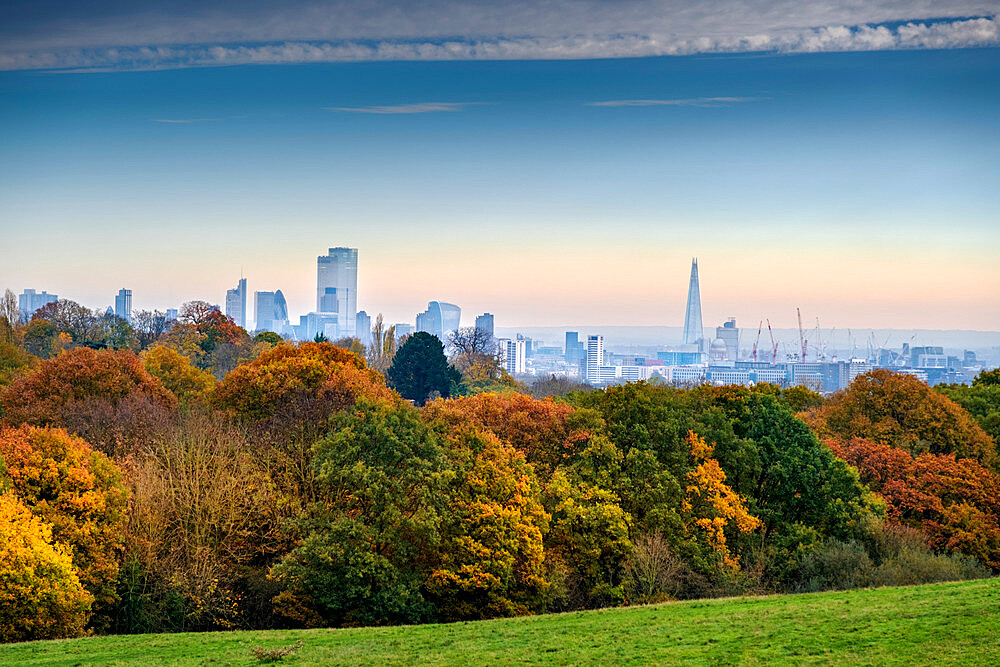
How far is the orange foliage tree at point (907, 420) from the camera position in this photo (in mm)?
47031

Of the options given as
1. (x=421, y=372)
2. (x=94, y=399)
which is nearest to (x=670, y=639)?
(x=94, y=399)

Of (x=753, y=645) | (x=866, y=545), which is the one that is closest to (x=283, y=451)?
(x=753, y=645)

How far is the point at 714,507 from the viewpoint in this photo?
129ft

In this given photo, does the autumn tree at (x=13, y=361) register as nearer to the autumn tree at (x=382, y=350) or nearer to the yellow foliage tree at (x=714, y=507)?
the yellow foliage tree at (x=714, y=507)

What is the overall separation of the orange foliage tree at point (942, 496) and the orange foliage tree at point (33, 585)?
118 ft

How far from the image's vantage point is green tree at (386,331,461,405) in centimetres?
8556

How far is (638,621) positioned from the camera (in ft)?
88.3

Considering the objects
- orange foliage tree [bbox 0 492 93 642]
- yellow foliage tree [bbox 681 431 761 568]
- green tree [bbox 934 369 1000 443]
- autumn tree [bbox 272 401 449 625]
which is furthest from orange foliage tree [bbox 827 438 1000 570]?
orange foliage tree [bbox 0 492 93 642]

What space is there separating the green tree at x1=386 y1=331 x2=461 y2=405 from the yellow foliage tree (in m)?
46.6

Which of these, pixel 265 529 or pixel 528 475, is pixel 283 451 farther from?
pixel 528 475

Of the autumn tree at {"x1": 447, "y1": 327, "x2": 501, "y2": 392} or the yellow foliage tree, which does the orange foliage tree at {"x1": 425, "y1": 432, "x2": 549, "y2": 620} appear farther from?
the autumn tree at {"x1": 447, "y1": 327, "x2": 501, "y2": 392}

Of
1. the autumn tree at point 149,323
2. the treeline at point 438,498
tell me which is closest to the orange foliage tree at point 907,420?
the treeline at point 438,498

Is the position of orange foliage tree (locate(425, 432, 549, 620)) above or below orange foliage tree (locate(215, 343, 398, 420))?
below

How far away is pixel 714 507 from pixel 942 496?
41.2 ft
